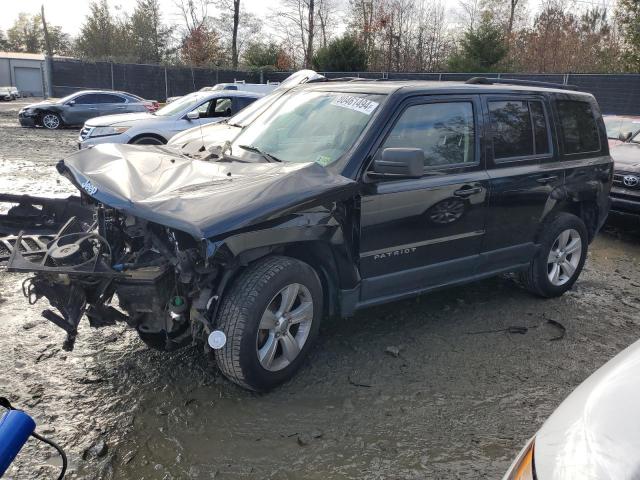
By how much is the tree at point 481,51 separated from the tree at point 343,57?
15.7ft

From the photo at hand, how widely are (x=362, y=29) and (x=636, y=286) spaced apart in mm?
32259

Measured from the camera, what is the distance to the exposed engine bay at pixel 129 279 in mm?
2992

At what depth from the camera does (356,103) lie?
3.91m

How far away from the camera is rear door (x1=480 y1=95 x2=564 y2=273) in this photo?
4352 mm

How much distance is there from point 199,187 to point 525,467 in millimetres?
2243

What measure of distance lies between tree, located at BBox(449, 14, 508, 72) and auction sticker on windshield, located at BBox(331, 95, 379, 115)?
76.8ft

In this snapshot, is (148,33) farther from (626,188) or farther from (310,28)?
(626,188)

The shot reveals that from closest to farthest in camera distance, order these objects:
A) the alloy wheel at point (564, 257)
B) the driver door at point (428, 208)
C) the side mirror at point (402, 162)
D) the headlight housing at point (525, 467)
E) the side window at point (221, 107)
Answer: the headlight housing at point (525, 467) < the side mirror at point (402, 162) < the driver door at point (428, 208) < the alloy wheel at point (564, 257) < the side window at point (221, 107)

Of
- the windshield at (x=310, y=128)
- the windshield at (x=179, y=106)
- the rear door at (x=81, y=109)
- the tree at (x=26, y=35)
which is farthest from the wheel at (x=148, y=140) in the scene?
the tree at (x=26, y=35)

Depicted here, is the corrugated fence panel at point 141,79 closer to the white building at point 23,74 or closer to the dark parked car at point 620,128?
the white building at point 23,74

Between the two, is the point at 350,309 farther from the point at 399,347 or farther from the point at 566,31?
the point at 566,31

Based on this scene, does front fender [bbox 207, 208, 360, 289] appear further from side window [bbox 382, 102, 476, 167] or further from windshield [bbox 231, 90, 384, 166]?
side window [bbox 382, 102, 476, 167]

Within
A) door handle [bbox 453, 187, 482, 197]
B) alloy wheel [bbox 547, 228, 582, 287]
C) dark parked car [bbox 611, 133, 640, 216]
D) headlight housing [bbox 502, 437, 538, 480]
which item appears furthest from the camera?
dark parked car [bbox 611, 133, 640, 216]

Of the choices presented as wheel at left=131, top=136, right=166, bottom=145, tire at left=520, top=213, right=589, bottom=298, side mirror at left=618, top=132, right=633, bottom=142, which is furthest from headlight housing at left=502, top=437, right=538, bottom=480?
wheel at left=131, top=136, right=166, bottom=145
